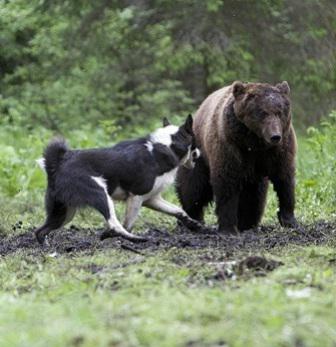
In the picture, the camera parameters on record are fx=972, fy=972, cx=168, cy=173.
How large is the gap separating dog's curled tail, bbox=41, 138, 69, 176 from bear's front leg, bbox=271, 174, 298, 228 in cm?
237

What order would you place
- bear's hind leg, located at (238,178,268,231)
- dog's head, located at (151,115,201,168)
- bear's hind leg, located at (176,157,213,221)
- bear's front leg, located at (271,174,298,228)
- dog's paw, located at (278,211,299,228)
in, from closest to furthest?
1. dog's head, located at (151,115,201,168)
2. bear's front leg, located at (271,174,298,228)
3. dog's paw, located at (278,211,299,228)
4. bear's hind leg, located at (238,178,268,231)
5. bear's hind leg, located at (176,157,213,221)

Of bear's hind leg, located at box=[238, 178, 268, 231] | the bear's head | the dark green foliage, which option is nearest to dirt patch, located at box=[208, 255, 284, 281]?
the bear's head

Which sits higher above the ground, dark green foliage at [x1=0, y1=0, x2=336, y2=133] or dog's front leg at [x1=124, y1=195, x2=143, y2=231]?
dog's front leg at [x1=124, y1=195, x2=143, y2=231]

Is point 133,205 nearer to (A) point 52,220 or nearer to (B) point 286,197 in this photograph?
(A) point 52,220

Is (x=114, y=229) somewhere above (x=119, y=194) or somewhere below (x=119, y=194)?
below

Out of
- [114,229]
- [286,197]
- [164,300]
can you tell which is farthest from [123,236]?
[164,300]

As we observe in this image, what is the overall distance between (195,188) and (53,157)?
242 cm

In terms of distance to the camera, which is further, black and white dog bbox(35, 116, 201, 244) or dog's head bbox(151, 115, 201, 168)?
dog's head bbox(151, 115, 201, 168)

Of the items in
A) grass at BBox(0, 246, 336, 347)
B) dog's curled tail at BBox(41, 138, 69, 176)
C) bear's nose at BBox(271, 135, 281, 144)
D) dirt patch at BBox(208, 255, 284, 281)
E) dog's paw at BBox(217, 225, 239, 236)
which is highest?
grass at BBox(0, 246, 336, 347)

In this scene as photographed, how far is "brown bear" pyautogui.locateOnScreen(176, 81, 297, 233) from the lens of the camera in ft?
32.5

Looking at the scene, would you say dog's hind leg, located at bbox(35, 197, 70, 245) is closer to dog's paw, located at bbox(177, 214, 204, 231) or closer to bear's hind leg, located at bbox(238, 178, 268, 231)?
dog's paw, located at bbox(177, 214, 204, 231)

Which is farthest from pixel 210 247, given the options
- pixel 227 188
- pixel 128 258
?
pixel 227 188

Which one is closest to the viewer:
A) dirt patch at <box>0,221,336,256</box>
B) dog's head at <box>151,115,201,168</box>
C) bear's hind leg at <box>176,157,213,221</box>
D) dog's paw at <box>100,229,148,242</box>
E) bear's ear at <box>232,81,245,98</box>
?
dirt patch at <box>0,221,336,256</box>

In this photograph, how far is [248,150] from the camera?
402 inches
